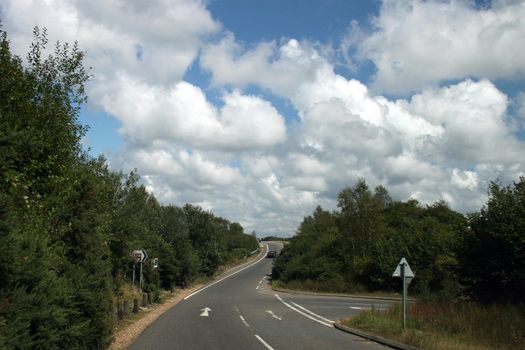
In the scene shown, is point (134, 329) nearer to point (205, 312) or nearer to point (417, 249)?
point (205, 312)

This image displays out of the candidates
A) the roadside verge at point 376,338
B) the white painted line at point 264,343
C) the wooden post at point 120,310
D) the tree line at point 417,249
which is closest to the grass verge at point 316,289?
the tree line at point 417,249

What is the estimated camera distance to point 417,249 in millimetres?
A: 46125

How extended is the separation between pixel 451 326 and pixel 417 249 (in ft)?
90.8

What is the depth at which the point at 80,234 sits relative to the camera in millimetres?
13812

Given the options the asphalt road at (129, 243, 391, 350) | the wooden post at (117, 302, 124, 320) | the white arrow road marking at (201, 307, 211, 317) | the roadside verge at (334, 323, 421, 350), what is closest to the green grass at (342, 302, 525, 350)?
the roadside verge at (334, 323, 421, 350)

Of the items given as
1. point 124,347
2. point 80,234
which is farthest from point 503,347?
point 80,234

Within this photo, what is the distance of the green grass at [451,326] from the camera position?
1591 cm

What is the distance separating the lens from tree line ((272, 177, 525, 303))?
26.0 m

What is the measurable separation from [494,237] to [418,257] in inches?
781

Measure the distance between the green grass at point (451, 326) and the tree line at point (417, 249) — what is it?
4.56m

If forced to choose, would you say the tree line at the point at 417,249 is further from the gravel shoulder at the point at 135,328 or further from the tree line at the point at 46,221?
the tree line at the point at 46,221

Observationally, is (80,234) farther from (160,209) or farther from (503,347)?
(160,209)

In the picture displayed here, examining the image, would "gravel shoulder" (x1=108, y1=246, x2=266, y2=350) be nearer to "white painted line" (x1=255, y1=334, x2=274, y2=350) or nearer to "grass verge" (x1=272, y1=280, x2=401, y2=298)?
"white painted line" (x1=255, y1=334, x2=274, y2=350)

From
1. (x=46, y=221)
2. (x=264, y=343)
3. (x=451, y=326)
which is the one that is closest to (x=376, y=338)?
(x=451, y=326)
